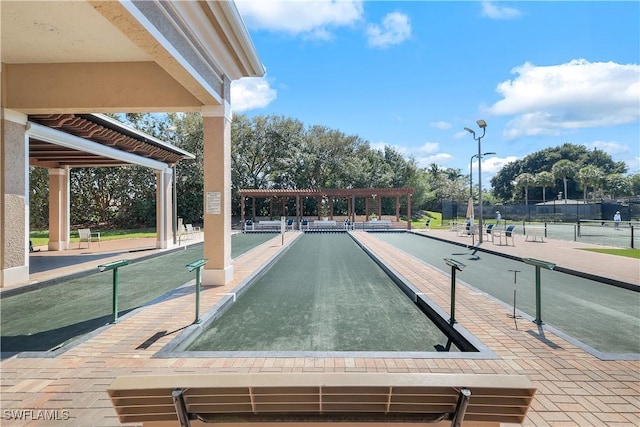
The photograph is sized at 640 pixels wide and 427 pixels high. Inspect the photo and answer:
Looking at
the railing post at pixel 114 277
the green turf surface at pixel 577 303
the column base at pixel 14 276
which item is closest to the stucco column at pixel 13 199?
the column base at pixel 14 276

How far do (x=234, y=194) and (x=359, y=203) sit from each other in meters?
12.3

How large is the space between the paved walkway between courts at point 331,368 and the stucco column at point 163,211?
9.56 metres

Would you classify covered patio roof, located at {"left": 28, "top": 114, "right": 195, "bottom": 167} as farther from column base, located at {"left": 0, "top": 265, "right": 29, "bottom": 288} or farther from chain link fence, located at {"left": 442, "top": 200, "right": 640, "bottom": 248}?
chain link fence, located at {"left": 442, "top": 200, "right": 640, "bottom": 248}

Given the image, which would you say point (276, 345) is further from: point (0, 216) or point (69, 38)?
point (0, 216)

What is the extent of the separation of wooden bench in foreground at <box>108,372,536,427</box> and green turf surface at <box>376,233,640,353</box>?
131 inches

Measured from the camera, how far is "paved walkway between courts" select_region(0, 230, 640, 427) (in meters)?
2.64

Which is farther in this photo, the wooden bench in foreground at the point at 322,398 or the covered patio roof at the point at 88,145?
the covered patio roof at the point at 88,145

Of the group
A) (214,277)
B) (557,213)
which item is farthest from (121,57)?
(557,213)

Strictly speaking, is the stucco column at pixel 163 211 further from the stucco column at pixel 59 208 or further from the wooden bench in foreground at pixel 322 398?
the wooden bench in foreground at pixel 322 398

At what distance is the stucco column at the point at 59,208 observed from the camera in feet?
41.5

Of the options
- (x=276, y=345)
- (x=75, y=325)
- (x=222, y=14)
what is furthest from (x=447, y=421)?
(x=222, y=14)

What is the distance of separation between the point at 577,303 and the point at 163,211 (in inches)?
540

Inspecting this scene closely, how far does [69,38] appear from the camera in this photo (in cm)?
532

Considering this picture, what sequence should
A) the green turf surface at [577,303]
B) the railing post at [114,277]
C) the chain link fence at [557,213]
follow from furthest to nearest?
1. the chain link fence at [557,213]
2. the railing post at [114,277]
3. the green turf surface at [577,303]
